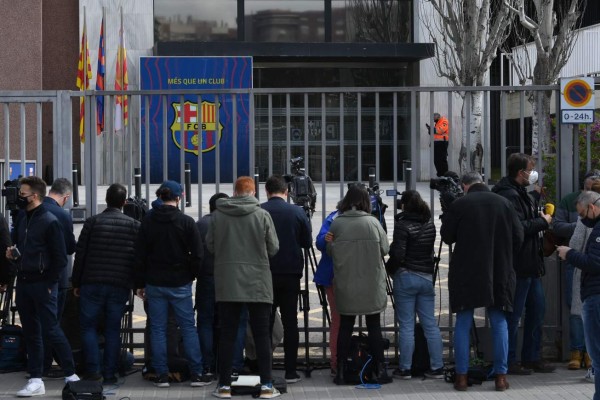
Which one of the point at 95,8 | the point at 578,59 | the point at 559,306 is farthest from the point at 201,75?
the point at 559,306

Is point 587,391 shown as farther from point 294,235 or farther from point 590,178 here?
point 294,235

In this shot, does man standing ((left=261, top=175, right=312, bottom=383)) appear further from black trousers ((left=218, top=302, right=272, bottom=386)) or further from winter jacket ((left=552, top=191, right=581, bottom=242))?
winter jacket ((left=552, top=191, right=581, bottom=242))

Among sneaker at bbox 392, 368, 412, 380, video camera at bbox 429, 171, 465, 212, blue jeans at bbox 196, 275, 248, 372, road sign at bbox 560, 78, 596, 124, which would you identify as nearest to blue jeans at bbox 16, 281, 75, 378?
blue jeans at bbox 196, 275, 248, 372

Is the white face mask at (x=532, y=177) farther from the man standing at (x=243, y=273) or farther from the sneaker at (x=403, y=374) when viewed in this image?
the man standing at (x=243, y=273)

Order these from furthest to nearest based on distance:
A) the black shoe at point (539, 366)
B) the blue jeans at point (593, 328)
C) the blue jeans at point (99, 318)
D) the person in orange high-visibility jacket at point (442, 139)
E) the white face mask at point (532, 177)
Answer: the person in orange high-visibility jacket at point (442, 139), the black shoe at point (539, 366), the white face mask at point (532, 177), the blue jeans at point (99, 318), the blue jeans at point (593, 328)

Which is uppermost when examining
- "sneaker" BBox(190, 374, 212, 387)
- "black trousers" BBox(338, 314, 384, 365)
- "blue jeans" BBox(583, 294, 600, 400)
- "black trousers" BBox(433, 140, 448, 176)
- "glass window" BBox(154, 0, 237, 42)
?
"glass window" BBox(154, 0, 237, 42)

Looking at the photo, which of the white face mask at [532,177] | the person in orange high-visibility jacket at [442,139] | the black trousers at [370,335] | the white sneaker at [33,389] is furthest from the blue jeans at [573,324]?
the white sneaker at [33,389]

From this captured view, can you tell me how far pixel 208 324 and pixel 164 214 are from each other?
113 cm

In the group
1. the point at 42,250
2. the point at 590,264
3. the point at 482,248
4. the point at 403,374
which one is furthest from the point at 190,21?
the point at 590,264

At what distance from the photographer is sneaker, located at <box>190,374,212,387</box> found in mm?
9289

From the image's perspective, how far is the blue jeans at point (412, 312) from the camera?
938 centimetres

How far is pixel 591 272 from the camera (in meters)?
7.64

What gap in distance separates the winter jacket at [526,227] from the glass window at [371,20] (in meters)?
25.6

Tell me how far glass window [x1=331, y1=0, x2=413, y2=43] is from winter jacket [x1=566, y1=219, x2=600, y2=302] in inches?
1076
